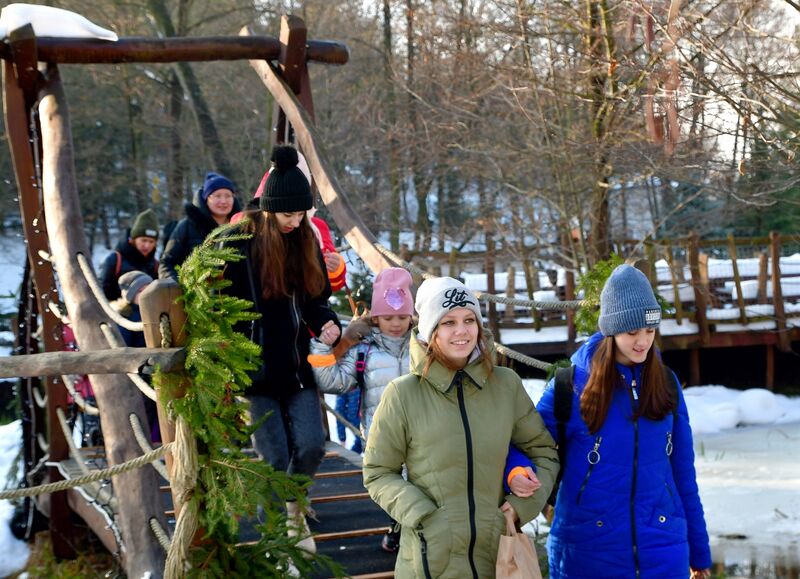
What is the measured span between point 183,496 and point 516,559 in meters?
0.97

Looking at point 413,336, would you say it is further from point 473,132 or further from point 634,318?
point 473,132

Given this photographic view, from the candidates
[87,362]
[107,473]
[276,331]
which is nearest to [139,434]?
[276,331]

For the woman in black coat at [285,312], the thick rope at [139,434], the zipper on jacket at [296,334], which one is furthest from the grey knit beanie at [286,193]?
the thick rope at [139,434]

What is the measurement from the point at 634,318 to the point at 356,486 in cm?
270

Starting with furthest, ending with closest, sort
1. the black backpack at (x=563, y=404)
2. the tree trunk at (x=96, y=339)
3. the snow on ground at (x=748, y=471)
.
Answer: the snow on ground at (x=748, y=471), the tree trunk at (x=96, y=339), the black backpack at (x=563, y=404)

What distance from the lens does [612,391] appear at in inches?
115

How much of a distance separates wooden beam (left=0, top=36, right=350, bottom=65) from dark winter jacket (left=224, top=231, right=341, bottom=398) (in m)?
2.65

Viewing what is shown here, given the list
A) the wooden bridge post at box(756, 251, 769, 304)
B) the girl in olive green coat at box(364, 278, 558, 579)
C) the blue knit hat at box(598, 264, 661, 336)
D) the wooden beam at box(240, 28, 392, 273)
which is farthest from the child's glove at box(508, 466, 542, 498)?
the wooden bridge post at box(756, 251, 769, 304)

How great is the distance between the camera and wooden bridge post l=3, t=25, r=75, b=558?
5.72 metres

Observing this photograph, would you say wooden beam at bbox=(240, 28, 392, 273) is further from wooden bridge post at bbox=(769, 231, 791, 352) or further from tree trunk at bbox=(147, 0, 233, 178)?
tree trunk at bbox=(147, 0, 233, 178)

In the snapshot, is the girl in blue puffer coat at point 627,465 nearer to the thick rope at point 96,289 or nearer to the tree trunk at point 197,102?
the thick rope at point 96,289

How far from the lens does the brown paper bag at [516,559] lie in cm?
260

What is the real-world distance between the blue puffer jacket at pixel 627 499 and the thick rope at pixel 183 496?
1.09 meters

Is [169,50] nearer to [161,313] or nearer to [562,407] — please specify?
[161,313]
